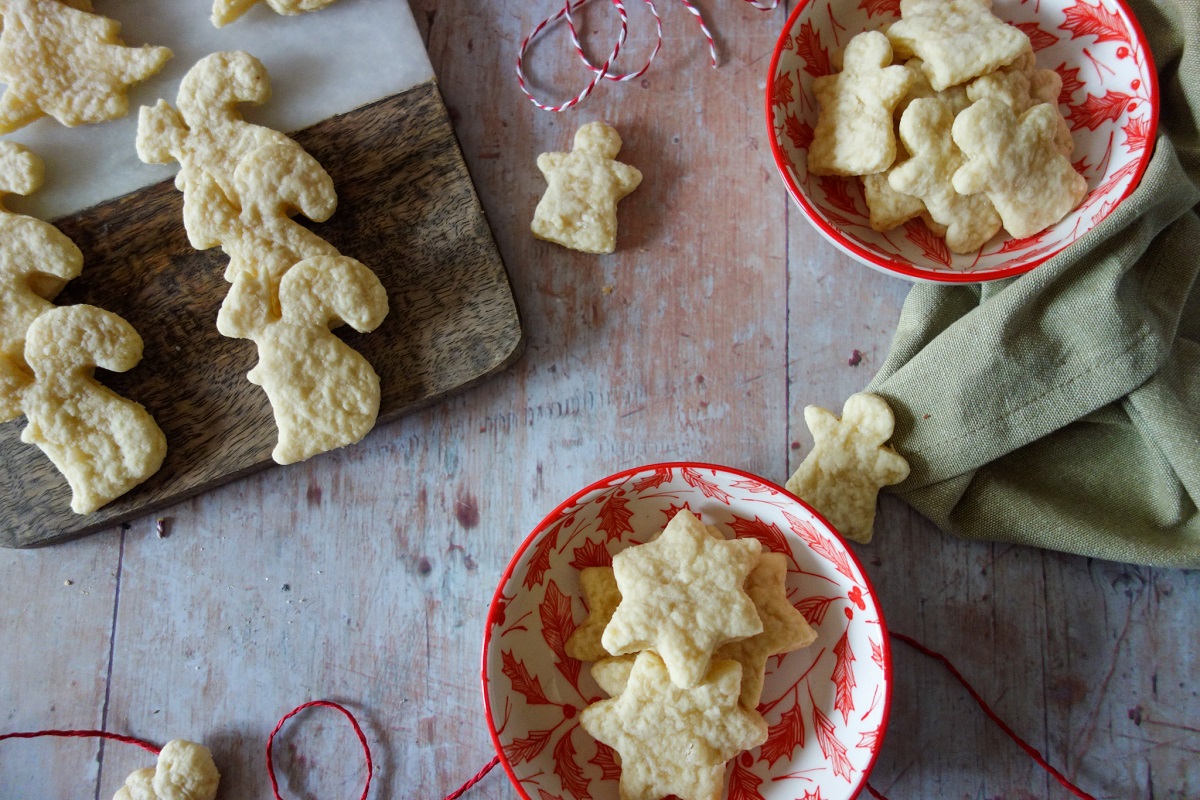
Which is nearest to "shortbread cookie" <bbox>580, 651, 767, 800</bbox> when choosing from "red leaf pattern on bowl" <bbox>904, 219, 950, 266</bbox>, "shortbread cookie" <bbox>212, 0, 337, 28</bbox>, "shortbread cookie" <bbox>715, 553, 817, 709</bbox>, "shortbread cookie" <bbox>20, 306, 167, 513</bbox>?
"shortbread cookie" <bbox>715, 553, 817, 709</bbox>

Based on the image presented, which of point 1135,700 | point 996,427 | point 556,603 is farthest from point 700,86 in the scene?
point 1135,700

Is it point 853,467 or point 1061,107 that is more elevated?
point 1061,107

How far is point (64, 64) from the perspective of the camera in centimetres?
110

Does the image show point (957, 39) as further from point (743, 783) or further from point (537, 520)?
point (743, 783)

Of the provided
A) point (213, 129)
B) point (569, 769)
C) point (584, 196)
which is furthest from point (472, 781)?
point (213, 129)

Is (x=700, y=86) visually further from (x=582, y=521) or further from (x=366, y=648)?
(x=366, y=648)

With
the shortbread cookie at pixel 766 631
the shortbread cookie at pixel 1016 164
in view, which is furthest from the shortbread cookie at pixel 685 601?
the shortbread cookie at pixel 1016 164

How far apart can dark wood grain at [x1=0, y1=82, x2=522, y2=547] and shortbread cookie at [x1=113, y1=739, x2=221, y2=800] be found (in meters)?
0.32

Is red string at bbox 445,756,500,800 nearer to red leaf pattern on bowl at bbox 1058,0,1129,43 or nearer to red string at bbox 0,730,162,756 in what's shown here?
red string at bbox 0,730,162,756

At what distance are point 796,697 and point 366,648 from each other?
57 centimetres

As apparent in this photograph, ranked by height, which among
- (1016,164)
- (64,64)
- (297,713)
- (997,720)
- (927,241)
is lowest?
(997,720)

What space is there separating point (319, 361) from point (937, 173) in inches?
31.6

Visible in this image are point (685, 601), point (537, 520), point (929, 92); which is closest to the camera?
point (685, 601)

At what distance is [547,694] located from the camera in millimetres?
1055
